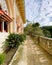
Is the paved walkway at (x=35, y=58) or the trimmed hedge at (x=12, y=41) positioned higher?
the trimmed hedge at (x=12, y=41)

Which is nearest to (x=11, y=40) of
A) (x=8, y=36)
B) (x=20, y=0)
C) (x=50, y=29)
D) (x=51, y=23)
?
(x=8, y=36)

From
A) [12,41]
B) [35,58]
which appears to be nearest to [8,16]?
[12,41]

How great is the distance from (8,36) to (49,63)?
5.29 meters

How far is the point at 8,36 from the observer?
1218 cm

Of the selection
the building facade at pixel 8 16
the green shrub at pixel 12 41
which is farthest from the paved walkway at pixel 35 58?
the building facade at pixel 8 16

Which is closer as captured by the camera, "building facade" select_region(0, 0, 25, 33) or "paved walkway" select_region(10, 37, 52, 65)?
"paved walkway" select_region(10, 37, 52, 65)

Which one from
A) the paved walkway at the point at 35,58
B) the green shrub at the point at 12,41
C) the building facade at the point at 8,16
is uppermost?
the building facade at the point at 8,16

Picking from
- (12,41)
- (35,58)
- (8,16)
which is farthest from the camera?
(8,16)

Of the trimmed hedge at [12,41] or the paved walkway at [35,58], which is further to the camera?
the trimmed hedge at [12,41]

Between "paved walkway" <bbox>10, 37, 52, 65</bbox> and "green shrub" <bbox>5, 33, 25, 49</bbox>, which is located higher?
"green shrub" <bbox>5, 33, 25, 49</bbox>

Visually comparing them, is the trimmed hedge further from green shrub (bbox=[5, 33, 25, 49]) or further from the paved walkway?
the paved walkway

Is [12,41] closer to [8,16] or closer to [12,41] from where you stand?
[12,41]

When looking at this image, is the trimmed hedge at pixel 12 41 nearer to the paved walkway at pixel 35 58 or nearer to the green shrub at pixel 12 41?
the green shrub at pixel 12 41

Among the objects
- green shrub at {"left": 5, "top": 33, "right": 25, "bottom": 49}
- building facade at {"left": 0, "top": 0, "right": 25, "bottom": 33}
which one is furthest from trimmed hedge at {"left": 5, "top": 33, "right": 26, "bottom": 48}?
building facade at {"left": 0, "top": 0, "right": 25, "bottom": 33}
